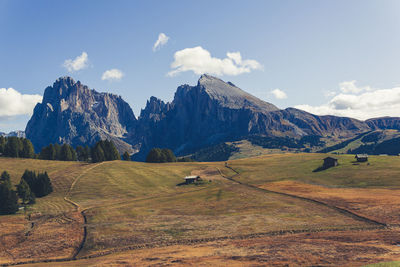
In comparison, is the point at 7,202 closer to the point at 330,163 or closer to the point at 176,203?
the point at 176,203

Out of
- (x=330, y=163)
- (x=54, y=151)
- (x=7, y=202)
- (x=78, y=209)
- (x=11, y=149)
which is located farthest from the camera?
(x=54, y=151)

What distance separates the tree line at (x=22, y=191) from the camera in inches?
2680

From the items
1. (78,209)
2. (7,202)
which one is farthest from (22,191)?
(78,209)

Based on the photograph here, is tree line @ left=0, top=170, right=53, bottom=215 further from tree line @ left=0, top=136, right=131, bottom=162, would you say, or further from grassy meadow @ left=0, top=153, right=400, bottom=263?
tree line @ left=0, top=136, right=131, bottom=162

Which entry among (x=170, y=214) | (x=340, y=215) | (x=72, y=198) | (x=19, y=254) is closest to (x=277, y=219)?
(x=340, y=215)

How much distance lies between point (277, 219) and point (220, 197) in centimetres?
2671

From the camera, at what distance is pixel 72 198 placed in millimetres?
81375

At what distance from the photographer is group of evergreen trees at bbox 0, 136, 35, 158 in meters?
134

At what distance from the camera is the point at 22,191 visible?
73812 millimetres

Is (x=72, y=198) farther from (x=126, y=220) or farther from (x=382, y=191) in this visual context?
(x=382, y=191)

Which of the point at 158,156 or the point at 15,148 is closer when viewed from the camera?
the point at 15,148

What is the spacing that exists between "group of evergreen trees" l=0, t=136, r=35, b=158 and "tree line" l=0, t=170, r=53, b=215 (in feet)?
173

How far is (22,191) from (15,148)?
74174 mm

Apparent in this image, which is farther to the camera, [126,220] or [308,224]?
[126,220]
